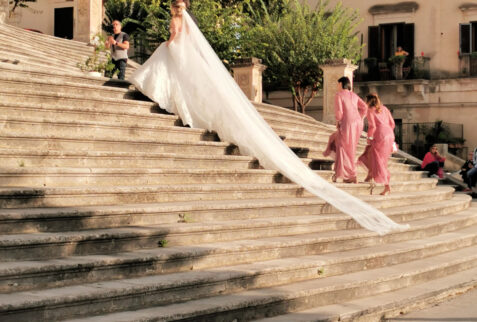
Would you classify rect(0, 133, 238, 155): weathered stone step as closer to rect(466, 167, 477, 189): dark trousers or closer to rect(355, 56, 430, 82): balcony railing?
rect(466, 167, 477, 189): dark trousers

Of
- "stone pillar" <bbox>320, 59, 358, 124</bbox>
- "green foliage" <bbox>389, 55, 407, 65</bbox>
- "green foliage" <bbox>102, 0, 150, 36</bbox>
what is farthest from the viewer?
"green foliage" <bbox>389, 55, 407, 65</bbox>

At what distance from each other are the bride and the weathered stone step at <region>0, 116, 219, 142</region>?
342 millimetres

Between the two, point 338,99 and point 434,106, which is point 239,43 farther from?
point 338,99

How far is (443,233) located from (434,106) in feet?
78.0

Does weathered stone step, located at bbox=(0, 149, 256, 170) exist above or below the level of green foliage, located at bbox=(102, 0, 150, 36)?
below

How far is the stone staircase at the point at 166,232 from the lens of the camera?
7.48m

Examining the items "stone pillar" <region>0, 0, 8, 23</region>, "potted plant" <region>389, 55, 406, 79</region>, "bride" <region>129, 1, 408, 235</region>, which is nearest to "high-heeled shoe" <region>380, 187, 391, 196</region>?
"bride" <region>129, 1, 408, 235</region>

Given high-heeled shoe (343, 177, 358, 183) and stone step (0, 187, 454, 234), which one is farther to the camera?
high-heeled shoe (343, 177, 358, 183)

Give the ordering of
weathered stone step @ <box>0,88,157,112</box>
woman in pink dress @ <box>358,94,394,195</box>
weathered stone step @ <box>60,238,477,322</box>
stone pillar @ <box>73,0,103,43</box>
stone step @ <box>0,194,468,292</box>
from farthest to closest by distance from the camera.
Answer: stone pillar @ <box>73,0,103,43</box>, woman in pink dress @ <box>358,94,394,195</box>, weathered stone step @ <box>0,88,157,112</box>, weathered stone step @ <box>60,238,477,322</box>, stone step @ <box>0,194,468,292</box>

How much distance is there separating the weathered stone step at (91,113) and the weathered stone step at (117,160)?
0.89 metres

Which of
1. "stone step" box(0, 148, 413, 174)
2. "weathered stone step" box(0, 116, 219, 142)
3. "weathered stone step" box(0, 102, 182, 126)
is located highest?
"weathered stone step" box(0, 102, 182, 126)

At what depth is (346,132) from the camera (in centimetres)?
1440

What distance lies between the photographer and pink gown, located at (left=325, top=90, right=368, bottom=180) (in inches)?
557

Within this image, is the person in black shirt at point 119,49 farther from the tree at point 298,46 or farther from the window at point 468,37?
the window at point 468,37
